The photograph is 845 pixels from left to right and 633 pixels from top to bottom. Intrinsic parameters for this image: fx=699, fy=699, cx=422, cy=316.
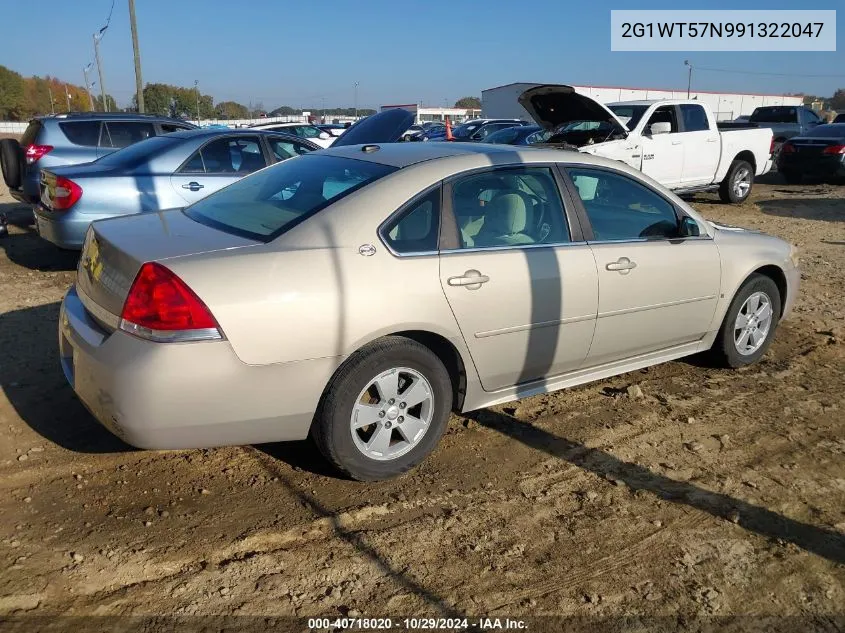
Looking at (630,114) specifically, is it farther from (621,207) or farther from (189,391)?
(189,391)

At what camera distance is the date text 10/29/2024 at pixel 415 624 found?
241 centimetres

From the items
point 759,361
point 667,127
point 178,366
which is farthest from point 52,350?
point 667,127

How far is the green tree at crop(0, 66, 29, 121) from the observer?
89438 millimetres

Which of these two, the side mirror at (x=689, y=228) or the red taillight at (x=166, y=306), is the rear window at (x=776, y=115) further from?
the red taillight at (x=166, y=306)

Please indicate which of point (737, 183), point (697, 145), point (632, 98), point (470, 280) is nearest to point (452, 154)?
point (470, 280)

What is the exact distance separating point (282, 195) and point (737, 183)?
11.7 meters

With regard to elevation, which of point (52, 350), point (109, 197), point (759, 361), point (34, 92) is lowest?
point (759, 361)

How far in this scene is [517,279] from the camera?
11.5 ft

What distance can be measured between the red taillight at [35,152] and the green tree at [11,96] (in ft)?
316

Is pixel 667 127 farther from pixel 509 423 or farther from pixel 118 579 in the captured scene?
pixel 118 579

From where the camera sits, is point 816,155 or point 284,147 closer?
point 284,147

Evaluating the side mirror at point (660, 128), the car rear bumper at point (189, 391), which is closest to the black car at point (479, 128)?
the side mirror at point (660, 128)

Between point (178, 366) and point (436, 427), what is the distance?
4.17ft

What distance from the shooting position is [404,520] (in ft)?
9.95
